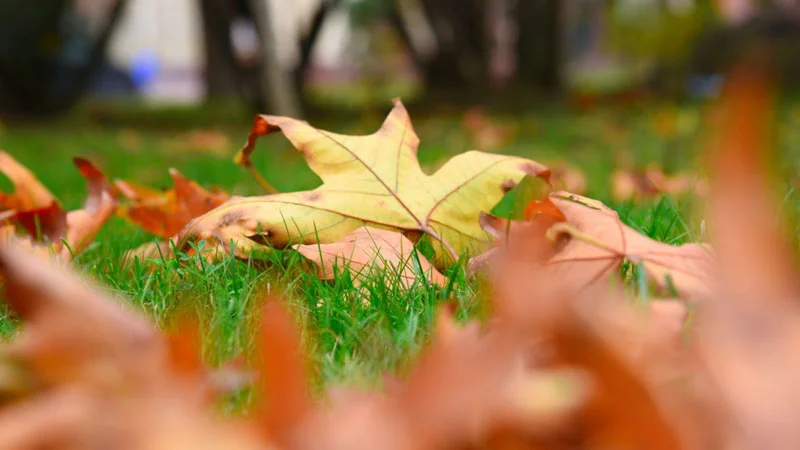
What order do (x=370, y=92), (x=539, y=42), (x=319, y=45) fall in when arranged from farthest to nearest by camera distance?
(x=370, y=92), (x=319, y=45), (x=539, y=42)

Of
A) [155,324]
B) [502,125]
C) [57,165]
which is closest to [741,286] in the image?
[155,324]

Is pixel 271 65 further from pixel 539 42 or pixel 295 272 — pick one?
pixel 295 272

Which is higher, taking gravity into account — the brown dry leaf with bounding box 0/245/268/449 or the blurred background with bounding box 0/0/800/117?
the brown dry leaf with bounding box 0/245/268/449

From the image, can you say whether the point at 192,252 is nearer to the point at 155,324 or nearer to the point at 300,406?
the point at 155,324

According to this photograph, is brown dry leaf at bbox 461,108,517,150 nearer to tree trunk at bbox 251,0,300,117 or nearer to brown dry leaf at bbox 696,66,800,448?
tree trunk at bbox 251,0,300,117

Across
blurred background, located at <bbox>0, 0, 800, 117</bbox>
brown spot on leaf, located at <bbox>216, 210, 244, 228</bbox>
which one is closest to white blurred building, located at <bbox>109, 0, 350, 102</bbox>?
blurred background, located at <bbox>0, 0, 800, 117</bbox>

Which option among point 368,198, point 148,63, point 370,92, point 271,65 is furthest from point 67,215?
point 148,63
